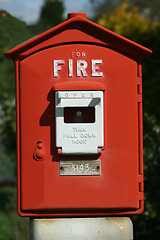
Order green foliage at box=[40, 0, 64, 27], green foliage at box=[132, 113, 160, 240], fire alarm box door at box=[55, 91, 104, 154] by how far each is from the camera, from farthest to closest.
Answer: green foliage at box=[40, 0, 64, 27] < green foliage at box=[132, 113, 160, 240] < fire alarm box door at box=[55, 91, 104, 154]

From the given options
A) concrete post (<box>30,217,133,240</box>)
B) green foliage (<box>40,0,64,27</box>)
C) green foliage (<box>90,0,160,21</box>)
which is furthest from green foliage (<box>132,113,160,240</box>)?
green foliage (<box>40,0,64,27</box>)

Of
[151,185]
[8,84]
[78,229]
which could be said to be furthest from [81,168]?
[8,84]

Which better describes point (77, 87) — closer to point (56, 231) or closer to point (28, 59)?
point (28, 59)

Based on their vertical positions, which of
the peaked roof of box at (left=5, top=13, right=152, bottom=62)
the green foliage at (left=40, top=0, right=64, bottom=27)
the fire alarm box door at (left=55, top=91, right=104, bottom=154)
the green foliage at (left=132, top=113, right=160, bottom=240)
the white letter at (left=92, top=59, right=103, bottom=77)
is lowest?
the green foliage at (left=132, top=113, right=160, bottom=240)

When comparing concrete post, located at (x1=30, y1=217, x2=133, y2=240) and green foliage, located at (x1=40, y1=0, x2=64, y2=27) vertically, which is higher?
green foliage, located at (x1=40, y1=0, x2=64, y2=27)

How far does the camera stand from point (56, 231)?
7.42 feet

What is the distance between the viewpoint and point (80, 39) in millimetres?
2193

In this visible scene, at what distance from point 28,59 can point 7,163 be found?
20.5 ft

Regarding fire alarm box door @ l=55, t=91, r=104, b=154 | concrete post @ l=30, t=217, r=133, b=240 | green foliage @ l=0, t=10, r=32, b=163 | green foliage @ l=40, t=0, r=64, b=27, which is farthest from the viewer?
green foliage @ l=40, t=0, r=64, b=27

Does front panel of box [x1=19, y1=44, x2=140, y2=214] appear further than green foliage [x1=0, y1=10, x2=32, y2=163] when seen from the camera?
No

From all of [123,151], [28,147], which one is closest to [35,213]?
[28,147]

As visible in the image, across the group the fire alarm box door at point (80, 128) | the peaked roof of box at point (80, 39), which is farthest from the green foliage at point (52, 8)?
the fire alarm box door at point (80, 128)

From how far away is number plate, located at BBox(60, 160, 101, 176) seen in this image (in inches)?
86.4

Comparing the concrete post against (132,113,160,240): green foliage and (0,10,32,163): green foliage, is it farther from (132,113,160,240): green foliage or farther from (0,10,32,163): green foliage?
(0,10,32,163): green foliage
